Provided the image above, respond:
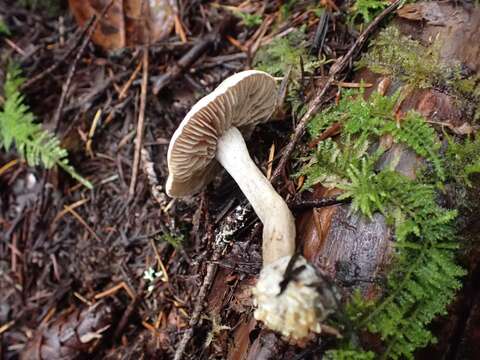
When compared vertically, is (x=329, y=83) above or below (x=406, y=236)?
above

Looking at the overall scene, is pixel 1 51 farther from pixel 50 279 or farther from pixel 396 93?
pixel 396 93

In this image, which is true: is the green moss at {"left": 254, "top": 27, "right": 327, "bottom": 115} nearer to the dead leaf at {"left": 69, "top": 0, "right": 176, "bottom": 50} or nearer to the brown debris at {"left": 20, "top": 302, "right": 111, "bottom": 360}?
the dead leaf at {"left": 69, "top": 0, "right": 176, "bottom": 50}

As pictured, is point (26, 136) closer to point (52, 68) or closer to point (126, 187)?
point (52, 68)

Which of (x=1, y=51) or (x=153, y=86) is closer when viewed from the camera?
(x=153, y=86)

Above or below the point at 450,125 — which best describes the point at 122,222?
below

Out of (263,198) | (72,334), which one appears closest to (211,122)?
(263,198)

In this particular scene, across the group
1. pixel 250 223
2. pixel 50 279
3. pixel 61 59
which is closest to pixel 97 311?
pixel 50 279
